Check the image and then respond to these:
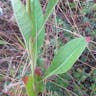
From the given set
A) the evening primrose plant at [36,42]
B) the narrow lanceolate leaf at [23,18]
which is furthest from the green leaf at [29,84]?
the narrow lanceolate leaf at [23,18]

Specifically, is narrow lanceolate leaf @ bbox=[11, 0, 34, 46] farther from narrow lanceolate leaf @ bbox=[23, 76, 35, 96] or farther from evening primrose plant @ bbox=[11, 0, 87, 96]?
narrow lanceolate leaf @ bbox=[23, 76, 35, 96]

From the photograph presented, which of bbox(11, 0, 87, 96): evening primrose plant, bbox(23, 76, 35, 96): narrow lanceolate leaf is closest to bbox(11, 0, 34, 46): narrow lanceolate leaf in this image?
bbox(11, 0, 87, 96): evening primrose plant

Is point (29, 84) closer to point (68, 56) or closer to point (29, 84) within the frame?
point (29, 84)

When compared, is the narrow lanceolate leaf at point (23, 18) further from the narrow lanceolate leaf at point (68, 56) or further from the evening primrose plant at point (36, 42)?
the narrow lanceolate leaf at point (68, 56)

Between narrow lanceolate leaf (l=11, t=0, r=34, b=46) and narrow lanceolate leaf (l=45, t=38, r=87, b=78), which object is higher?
narrow lanceolate leaf (l=11, t=0, r=34, b=46)

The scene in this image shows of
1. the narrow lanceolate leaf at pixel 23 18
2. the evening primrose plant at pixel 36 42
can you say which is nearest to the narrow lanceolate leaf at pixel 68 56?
the evening primrose plant at pixel 36 42

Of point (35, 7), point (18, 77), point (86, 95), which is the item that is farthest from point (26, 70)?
point (35, 7)

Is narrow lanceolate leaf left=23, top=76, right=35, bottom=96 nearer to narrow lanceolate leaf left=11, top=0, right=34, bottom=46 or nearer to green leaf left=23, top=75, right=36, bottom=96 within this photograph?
green leaf left=23, top=75, right=36, bottom=96

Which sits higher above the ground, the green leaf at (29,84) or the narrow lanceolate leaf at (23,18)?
the narrow lanceolate leaf at (23,18)

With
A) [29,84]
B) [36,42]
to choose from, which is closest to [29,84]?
[29,84]
